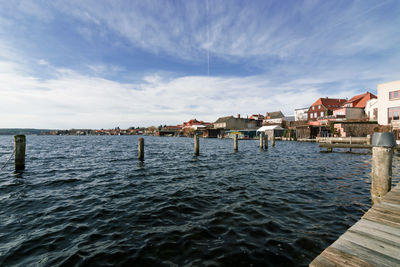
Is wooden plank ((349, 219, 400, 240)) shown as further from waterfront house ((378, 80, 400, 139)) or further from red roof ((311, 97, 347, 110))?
red roof ((311, 97, 347, 110))

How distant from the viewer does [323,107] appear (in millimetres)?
64812

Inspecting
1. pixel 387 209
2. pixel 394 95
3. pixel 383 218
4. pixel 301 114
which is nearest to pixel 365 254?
pixel 383 218

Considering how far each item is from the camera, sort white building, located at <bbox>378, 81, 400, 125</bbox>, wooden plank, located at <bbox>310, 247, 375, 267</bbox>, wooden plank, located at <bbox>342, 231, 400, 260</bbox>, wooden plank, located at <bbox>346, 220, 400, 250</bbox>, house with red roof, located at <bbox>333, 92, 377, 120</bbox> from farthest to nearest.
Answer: house with red roof, located at <bbox>333, 92, 377, 120</bbox>, white building, located at <bbox>378, 81, 400, 125</bbox>, wooden plank, located at <bbox>346, 220, 400, 250</bbox>, wooden plank, located at <bbox>342, 231, 400, 260</bbox>, wooden plank, located at <bbox>310, 247, 375, 267</bbox>

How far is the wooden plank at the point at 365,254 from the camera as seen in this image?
87.1 inches

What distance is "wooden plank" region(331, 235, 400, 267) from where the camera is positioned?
7.26 feet

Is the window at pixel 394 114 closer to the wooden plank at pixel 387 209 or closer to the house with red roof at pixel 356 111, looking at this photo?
the house with red roof at pixel 356 111

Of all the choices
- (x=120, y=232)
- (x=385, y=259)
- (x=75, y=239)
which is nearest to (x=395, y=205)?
(x=385, y=259)

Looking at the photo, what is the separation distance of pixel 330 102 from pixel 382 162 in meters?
75.5

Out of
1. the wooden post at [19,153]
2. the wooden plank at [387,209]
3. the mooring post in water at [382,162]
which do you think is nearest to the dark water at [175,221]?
the mooring post in water at [382,162]

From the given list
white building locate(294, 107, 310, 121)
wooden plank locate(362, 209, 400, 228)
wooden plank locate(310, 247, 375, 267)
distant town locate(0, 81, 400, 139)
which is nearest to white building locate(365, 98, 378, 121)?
distant town locate(0, 81, 400, 139)

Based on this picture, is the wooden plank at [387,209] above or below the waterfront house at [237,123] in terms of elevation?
below

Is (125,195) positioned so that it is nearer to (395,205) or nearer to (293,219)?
(293,219)

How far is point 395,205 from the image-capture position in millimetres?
4168

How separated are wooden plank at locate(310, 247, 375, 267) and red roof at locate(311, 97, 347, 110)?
Result: 7678 cm
